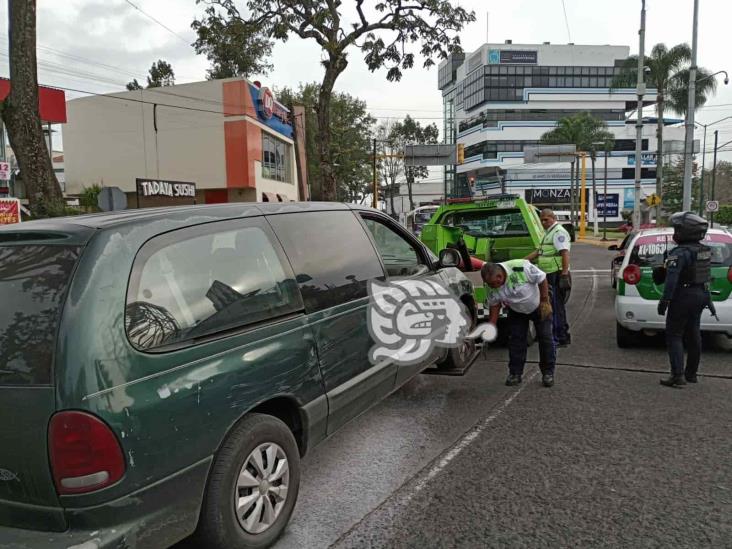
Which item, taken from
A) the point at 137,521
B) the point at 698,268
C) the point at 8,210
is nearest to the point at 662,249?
the point at 698,268

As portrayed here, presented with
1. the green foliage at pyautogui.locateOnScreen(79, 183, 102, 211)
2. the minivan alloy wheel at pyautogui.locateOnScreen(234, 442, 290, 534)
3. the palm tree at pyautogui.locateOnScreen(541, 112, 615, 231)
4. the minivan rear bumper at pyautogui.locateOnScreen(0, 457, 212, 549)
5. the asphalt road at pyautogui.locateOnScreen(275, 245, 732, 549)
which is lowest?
the asphalt road at pyautogui.locateOnScreen(275, 245, 732, 549)

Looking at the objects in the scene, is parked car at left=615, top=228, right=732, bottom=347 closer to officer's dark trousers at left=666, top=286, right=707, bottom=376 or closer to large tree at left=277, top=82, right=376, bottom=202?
officer's dark trousers at left=666, top=286, right=707, bottom=376

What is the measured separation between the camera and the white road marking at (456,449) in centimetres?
350

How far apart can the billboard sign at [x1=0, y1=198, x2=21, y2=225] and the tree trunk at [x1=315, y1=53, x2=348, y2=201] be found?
10793 mm

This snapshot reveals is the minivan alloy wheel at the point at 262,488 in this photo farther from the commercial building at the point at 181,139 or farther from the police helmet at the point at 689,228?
the commercial building at the point at 181,139

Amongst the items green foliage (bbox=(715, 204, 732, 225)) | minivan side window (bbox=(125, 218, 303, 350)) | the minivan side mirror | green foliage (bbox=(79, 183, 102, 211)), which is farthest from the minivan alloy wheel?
green foliage (bbox=(715, 204, 732, 225))

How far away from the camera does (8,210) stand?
890cm

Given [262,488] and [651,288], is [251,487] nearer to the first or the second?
[262,488]

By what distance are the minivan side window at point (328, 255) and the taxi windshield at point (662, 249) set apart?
13.7ft

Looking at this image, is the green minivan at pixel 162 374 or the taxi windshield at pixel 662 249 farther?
the taxi windshield at pixel 662 249

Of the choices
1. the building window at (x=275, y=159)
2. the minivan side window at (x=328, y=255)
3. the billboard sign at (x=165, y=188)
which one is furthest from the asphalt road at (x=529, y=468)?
the building window at (x=275, y=159)

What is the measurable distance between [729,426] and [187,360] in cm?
409

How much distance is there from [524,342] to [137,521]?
4.20 m

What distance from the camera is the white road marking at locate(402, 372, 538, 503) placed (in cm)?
350
